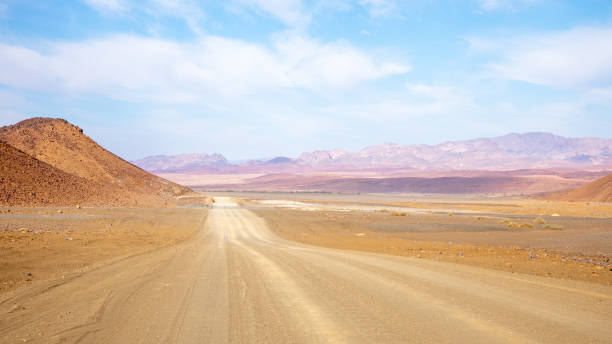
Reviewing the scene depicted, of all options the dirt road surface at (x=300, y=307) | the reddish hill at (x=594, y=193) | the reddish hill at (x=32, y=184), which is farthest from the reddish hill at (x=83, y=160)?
the reddish hill at (x=594, y=193)

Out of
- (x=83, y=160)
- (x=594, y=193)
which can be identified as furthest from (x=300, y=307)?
(x=594, y=193)

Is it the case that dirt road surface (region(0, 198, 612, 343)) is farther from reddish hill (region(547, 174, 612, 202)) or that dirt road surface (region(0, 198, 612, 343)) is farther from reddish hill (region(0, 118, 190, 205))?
reddish hill (region(547, 174, 612, 202))

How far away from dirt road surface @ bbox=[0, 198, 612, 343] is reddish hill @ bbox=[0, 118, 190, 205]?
40.7 m

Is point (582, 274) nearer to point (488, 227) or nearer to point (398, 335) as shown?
point (398, 335)

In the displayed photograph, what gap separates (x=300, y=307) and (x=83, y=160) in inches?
2126

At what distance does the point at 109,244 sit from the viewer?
17516mm

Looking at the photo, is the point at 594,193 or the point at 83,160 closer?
the point at 83,160

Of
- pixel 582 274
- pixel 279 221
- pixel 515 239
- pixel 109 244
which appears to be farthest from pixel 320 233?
pixel 582 274

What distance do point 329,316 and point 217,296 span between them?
2.40 m

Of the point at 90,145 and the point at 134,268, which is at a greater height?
the point at 90,145

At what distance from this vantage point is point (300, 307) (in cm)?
742

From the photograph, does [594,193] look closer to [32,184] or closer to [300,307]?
[32,184]

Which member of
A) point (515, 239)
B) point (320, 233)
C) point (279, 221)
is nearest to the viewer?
point (515, 239)

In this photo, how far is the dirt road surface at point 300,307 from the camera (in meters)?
5.92
